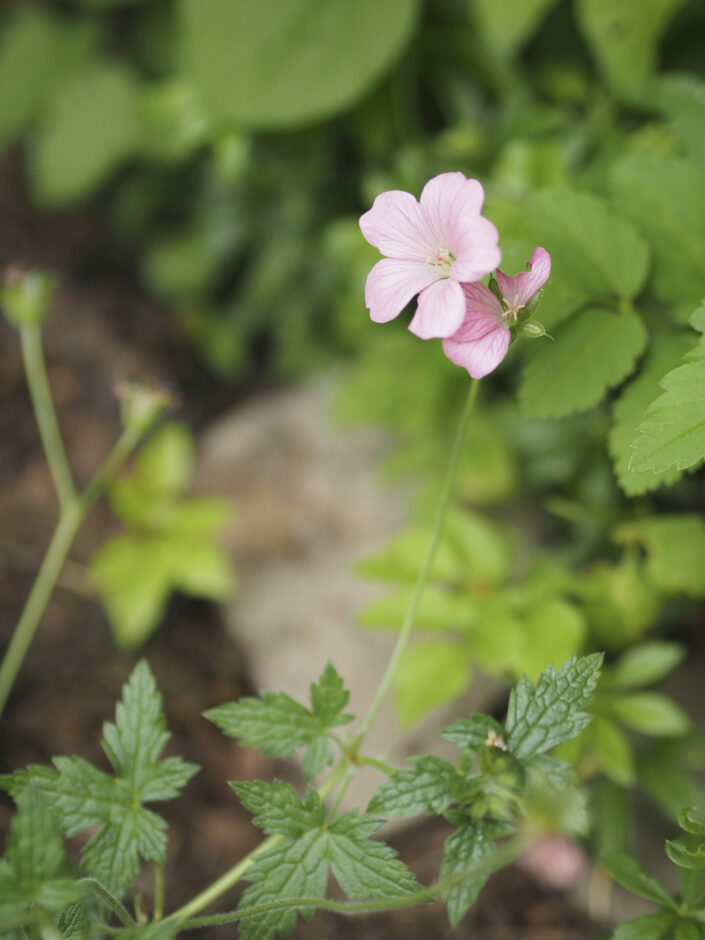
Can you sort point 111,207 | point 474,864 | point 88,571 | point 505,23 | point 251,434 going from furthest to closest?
point 111,207 → point 251,434 → point 88,571 → point 505,23 → point 474,864

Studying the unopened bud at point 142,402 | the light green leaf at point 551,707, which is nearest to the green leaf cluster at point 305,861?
the light green leaf at point 551,707

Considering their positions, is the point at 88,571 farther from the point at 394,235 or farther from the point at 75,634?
the point at 394,235

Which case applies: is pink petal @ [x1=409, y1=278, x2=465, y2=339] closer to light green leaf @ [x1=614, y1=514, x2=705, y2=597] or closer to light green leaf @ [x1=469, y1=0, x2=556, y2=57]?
light green leaf @ [x1=614, y1=514, x2=705, y2=597]

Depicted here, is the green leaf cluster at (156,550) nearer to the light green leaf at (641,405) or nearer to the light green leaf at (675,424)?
the light green leaf at (641,405)

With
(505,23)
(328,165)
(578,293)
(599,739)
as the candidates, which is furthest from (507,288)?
(328,165)

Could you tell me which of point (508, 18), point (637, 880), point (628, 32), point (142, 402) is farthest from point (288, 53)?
point (637, 880)

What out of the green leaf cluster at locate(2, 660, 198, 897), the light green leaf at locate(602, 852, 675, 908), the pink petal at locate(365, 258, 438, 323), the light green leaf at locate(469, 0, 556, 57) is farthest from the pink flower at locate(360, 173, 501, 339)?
the light green leaf at locate(469, 0, 556, 57)
